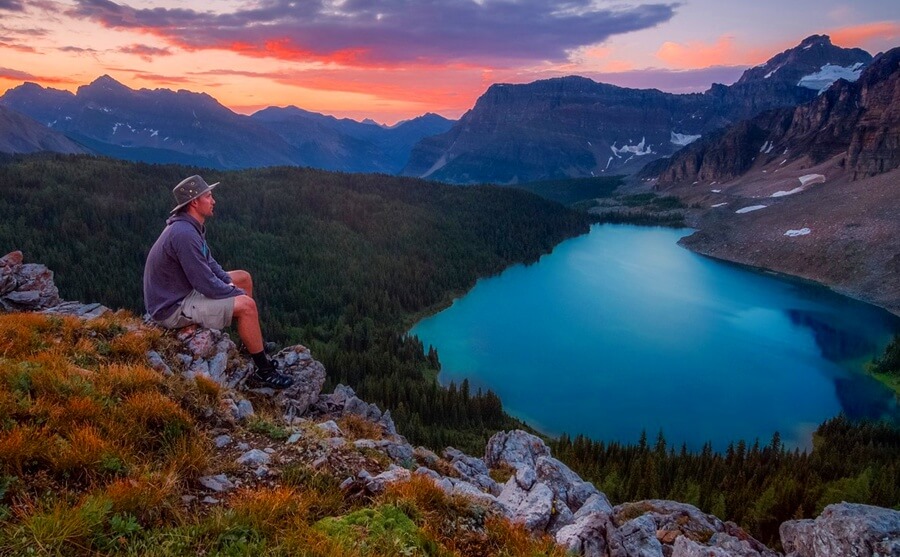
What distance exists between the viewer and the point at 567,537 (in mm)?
7582

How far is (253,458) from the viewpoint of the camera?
6.61m

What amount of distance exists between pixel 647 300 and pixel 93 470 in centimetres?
7933

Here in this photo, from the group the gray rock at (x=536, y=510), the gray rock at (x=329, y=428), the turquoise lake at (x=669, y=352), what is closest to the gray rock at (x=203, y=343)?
the gray rock at (x=329, y=428)

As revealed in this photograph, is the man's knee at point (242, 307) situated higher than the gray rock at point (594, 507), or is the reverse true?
the man's knee at point (242, 307)

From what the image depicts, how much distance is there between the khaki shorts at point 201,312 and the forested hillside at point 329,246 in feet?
91.3

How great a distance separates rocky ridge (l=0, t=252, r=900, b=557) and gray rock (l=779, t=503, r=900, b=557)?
0.02 metres

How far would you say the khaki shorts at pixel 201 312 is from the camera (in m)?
9.97

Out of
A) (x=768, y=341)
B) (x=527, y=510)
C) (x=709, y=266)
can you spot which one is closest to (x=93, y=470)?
(x=527, y=510)

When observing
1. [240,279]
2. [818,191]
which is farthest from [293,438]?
[818,191]

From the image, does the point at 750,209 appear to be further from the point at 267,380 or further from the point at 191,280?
the point at 191,280

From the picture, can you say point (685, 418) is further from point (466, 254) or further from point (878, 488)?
point (466, 254)

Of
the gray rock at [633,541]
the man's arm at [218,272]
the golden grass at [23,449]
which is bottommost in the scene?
the gray rock at [633,541]

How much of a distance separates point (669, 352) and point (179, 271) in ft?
182

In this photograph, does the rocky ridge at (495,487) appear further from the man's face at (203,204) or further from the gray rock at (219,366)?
the man's face at (203,204)
